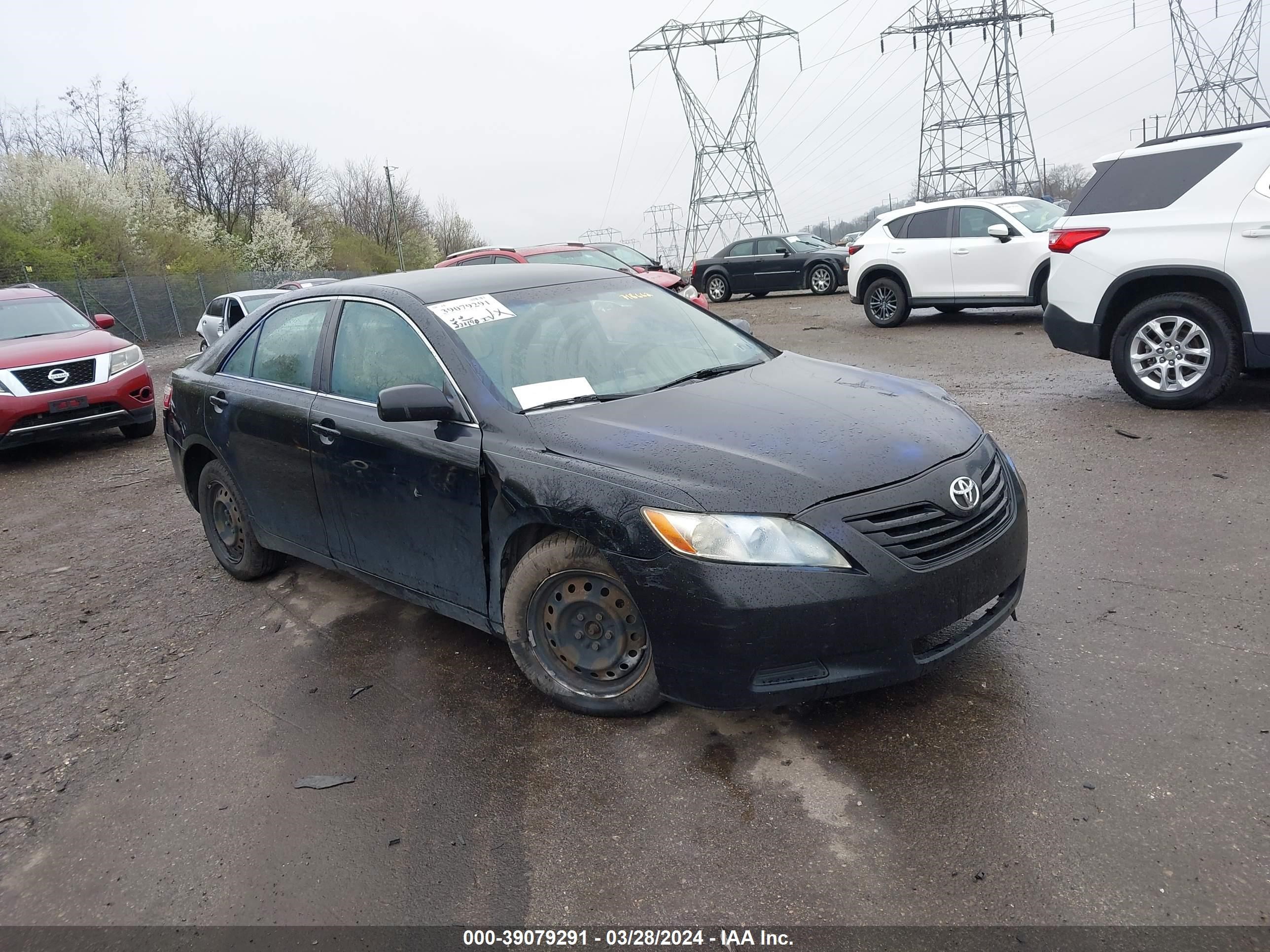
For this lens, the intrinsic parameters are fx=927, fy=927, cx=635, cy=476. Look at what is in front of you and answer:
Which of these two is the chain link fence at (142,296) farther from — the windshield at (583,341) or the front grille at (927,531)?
the front grille at (927,531)

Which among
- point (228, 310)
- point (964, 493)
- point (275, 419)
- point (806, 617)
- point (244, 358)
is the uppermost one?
point (228, 310)

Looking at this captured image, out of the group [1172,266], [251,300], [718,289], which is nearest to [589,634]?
[1172,266]

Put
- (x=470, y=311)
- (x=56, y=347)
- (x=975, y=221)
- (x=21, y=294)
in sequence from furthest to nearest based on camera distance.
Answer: (x=975, y=221) → (x=21, y=294) → (x=56, y=347) → (x=470, y=311)

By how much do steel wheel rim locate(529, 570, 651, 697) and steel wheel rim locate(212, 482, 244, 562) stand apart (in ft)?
8.15

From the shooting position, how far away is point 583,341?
402 cm

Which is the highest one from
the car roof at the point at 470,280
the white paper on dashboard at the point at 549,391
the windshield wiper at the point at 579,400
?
the car roof at the point at 470,280

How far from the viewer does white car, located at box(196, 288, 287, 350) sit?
14.4m

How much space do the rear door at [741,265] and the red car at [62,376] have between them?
52.1 feet

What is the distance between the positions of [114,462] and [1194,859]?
9781mm

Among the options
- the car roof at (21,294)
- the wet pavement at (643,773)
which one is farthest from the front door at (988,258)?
the car roof at (21,294)

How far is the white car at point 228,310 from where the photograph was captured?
14.4 metres

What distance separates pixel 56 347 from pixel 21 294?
1825mm

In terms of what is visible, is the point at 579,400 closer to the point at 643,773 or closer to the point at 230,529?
the point at 643,773

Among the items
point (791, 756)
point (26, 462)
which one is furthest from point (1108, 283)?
point (26, 462)
